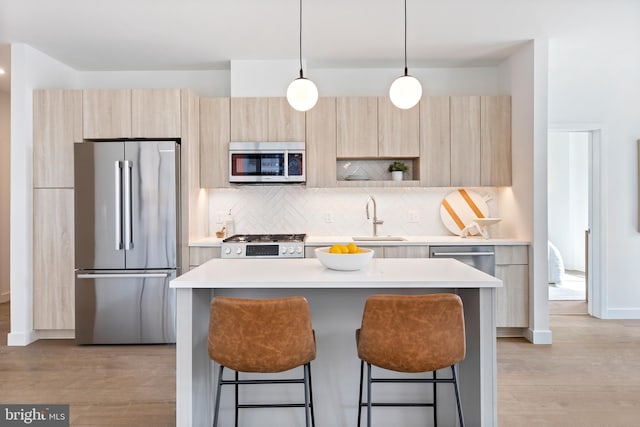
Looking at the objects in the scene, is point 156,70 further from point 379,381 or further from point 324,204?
point 379,381

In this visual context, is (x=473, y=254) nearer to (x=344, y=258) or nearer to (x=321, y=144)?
(x=321, y=144)

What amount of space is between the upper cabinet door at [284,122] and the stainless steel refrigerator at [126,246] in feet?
3.27

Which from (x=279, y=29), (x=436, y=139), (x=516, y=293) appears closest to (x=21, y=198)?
(x=279, y=29)

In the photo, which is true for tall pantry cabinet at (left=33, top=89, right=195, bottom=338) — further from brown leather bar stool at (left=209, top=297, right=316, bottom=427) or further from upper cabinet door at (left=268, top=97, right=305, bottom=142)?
brown leather bar stool at (left=209, top=297, right=316, bottom=427)

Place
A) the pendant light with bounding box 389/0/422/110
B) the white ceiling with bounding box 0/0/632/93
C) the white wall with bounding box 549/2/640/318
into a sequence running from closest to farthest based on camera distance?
the pendant light with bounding box 389/0/422/110, the white ceiling with bounding box 0/0/632/93, the white wall with bounding box 549/2/640/318

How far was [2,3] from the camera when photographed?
10.6ft

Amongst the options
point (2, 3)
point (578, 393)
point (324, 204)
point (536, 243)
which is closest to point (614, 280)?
point (536, 243)

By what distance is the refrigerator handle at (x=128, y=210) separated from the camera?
156 inches

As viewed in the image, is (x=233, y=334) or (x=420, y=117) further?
(x=420, y=117)

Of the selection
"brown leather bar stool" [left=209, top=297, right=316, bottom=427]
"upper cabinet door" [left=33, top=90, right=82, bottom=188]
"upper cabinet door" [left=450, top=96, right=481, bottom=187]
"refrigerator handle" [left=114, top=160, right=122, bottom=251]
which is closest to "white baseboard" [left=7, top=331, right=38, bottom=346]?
"refrigerator handle" [left=114, top=160, right=122, bottom=251]

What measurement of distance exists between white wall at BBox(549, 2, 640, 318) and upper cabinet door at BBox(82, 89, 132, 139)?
168 inches

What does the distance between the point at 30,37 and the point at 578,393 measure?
5.12 metres

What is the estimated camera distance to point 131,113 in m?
4.14

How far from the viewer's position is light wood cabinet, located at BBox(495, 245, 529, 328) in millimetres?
4129
